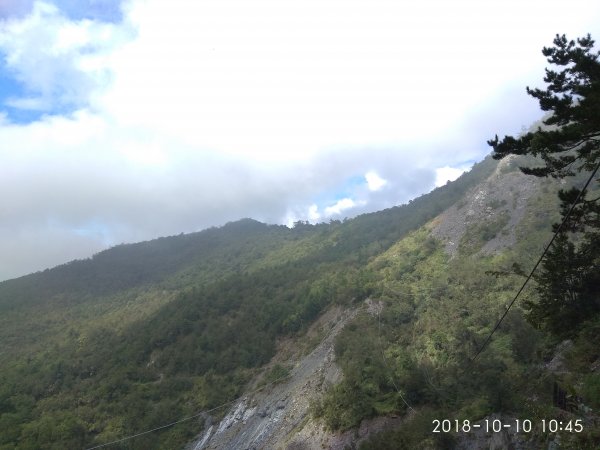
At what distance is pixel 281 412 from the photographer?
30375 mm

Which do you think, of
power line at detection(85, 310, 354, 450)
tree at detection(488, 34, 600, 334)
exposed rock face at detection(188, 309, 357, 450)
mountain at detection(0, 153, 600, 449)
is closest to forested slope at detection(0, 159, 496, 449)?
mountain at detection(0, 153, 600, 449)

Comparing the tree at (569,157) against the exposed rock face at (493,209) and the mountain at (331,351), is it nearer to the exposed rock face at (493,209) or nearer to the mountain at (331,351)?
the mountain at (331,351)

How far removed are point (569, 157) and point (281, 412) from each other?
2523cm

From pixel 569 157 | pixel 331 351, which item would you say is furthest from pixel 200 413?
pixel 569 157

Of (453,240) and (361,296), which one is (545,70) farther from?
(453,240)

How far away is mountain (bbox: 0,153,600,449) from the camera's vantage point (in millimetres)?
18688

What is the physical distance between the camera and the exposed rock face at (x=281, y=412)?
89.6ft

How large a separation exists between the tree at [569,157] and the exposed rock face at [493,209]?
23.8m

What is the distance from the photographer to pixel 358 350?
94.5ft

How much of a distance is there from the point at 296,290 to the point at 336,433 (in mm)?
28256

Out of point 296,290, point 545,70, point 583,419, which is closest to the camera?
point 583,419

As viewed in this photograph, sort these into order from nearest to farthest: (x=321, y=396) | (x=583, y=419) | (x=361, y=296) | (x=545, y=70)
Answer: (x=583, y=419) → (x=545, y=70) → (x=321, y=396) → (x=361, y=296)

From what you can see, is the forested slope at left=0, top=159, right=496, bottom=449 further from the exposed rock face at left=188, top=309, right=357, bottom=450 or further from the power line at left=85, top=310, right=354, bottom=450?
the exposed rock face at left=188, top=309, right=357, bottom=450

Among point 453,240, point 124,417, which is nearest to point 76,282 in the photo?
point 124,417
